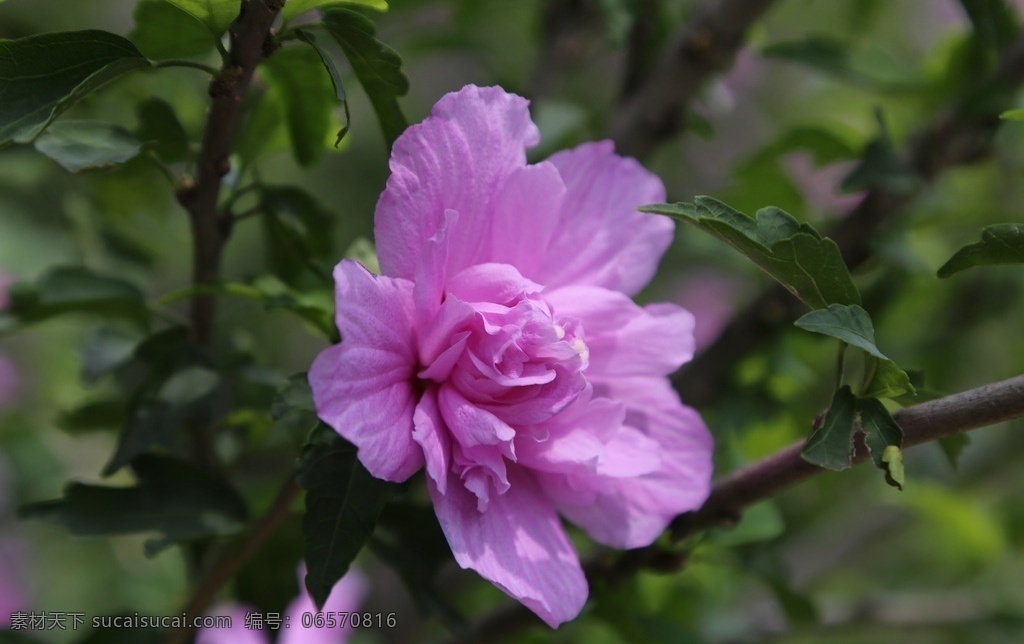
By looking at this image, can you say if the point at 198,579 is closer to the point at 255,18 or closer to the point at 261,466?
the point at 255,18

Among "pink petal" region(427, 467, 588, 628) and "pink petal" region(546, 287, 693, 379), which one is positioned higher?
"pink petal" region(546, 287, 693, 379)

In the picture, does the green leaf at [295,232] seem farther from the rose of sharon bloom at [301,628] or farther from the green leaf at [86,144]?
the rose of sharon bloom at [301,628]

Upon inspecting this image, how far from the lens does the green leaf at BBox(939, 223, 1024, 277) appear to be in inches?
20.2

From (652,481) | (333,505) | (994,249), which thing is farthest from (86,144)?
(994,249)

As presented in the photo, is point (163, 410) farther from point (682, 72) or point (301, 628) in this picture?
point (682, 72)

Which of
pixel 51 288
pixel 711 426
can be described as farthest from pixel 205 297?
pixel 711 426

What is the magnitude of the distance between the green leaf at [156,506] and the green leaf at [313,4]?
1.11ft

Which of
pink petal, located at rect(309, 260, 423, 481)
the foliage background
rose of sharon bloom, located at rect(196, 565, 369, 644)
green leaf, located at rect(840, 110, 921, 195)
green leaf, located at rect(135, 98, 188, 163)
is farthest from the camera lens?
rose of sharon bloom, located at rect(196, 565, 369, 644)

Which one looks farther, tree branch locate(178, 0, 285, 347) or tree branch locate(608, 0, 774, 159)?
tree branch locate(608, 0, 774, 159)

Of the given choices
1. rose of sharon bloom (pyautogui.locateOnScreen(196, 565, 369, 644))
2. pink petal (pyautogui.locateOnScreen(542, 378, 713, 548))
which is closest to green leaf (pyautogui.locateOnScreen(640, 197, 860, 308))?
pink petal (pyautogui.locateOnScreen(542, 378, 713, 548))

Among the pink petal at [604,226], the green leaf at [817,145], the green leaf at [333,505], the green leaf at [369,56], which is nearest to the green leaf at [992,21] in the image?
the green leaf at [817,145]

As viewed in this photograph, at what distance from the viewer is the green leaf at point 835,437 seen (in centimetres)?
50

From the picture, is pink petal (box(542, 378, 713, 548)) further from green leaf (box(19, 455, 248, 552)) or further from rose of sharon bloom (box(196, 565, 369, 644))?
rose of sharon bloom (box(196, 565, 369, 644))

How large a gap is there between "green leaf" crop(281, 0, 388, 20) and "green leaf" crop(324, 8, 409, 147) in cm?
1
